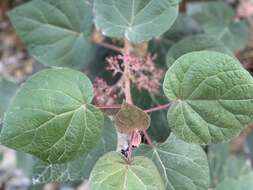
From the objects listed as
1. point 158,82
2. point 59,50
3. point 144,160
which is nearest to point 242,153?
point 158,82

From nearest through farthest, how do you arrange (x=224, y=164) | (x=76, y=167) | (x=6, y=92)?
(x=76, y=167), (x=6, y=92), (x=224, y=164)

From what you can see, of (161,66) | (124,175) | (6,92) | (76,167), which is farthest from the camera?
(6,92)

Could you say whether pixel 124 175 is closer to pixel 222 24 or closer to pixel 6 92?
pixel 6 92

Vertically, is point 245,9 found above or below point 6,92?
above

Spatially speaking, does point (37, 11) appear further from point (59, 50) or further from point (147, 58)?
point (147, 58)

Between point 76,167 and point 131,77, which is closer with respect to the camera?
point 76,167

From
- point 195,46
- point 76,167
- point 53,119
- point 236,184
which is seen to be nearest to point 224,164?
point 236,184
